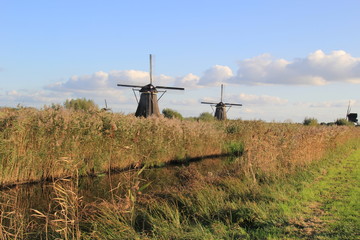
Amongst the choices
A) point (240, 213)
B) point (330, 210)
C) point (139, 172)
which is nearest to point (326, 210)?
point (330, 210)

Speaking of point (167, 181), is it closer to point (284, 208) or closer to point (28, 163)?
point (28, 163)

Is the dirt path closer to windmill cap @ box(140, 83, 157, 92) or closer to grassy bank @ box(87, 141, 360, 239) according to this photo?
grassy bank @ box(87, 141, 360, 239)

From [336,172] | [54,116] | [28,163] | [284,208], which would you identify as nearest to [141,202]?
[284,208]

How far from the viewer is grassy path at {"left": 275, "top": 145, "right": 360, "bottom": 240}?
5520 mm

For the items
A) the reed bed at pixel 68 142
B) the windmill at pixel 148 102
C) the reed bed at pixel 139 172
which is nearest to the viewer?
the reed bed at pixel 139 172

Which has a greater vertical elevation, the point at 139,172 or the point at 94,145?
the point at 139,172

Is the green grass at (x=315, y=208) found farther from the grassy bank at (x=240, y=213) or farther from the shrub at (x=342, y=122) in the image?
the shrub at (x=342, y=122)

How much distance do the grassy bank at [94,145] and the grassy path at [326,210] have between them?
56.8 inches

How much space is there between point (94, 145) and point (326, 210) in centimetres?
913

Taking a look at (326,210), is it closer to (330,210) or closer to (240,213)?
(330,210)

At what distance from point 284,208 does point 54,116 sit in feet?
29.5

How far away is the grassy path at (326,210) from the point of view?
552cm

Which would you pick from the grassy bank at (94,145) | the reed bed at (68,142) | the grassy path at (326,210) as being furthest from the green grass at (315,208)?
the reed bed at (68,142)

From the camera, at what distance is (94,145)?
12.9 m
